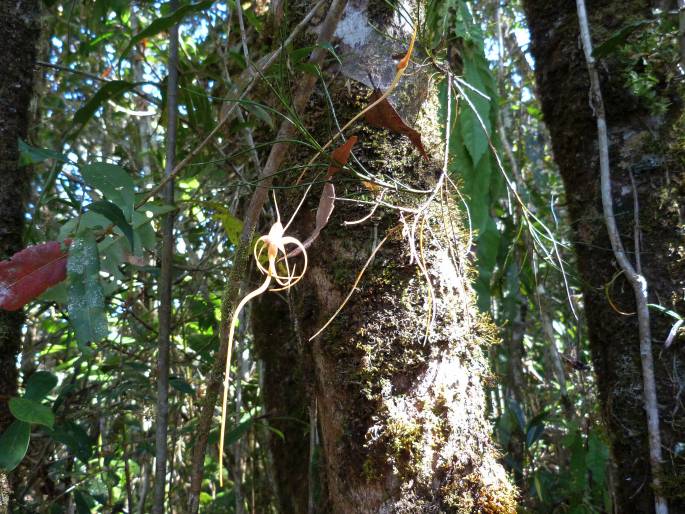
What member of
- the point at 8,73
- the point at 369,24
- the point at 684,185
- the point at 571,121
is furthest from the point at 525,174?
the point at 8,73

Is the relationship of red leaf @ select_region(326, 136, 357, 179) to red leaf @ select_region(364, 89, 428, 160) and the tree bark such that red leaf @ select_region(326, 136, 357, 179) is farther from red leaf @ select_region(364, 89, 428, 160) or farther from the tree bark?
the tree bark

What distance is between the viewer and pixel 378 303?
90 cm

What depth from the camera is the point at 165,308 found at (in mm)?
1163

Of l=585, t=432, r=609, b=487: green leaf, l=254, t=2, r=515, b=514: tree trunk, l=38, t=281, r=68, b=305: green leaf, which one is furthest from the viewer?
l=585, t=432, r=609, b=487: green leaf

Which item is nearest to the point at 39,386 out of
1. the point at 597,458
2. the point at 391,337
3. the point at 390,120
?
the point at 391,337

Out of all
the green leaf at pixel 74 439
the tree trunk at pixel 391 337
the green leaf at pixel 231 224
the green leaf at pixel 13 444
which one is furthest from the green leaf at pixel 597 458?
the green leaf at pixel 13 444

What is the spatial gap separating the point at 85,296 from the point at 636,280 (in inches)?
46.0

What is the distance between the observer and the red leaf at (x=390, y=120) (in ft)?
2.96

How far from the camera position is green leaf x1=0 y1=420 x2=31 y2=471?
3.20ft

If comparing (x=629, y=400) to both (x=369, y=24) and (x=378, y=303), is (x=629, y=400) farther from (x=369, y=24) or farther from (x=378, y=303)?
(x=369, y=24)

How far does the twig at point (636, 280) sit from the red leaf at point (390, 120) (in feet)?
2.55

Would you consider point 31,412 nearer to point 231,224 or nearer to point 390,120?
point 231,224

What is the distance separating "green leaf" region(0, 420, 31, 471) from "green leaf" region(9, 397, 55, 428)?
3 cm

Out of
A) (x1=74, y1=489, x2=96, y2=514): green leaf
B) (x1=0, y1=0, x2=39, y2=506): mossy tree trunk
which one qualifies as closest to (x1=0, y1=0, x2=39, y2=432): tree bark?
(x1=0, y1=0, x2=39, y2=506): mossy tree trunk
